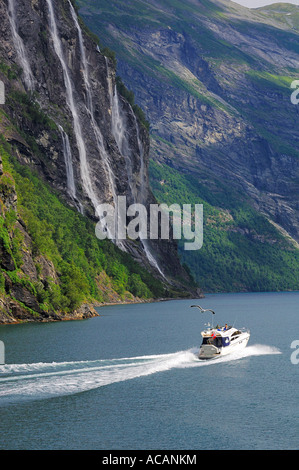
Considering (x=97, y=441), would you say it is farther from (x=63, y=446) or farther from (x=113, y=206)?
(x=113, y=206)

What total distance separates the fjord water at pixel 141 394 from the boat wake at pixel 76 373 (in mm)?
85

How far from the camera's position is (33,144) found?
170 meters

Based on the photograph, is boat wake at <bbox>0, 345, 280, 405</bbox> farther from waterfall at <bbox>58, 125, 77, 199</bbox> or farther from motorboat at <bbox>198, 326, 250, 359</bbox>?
waterfall at <bbox>58, 125, 77, 199</bbox>

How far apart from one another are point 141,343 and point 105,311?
54548mm

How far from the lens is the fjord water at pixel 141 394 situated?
4041 centimetres

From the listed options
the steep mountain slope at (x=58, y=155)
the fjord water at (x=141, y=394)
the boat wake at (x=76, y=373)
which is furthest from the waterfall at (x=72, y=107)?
the boat wake at (x=76, y=373)

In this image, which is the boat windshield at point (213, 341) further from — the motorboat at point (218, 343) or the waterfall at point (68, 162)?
the waterfall at point (68, 162)

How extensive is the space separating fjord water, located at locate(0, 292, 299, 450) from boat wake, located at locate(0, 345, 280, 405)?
0.09 meters

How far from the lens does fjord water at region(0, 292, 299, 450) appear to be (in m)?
40.4

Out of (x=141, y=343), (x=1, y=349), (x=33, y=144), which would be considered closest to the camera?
(x=1, y=349)

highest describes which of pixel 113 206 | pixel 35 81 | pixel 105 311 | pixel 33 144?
pixel 35 81

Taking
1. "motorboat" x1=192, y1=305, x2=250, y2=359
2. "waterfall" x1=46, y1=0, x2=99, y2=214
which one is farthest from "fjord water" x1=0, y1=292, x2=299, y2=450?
"waterfall" x1=46, y1=0, x2=99, y2=214

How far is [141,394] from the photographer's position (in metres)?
52.0
